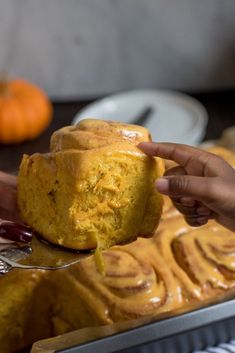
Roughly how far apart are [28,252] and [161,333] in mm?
155

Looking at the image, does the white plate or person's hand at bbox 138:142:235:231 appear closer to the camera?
person's hand at bbox 138:142:235:231

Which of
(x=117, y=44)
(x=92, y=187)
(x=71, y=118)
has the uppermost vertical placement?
(x=92, y=187)

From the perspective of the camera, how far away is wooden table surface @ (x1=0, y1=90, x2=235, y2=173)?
139 centimetres

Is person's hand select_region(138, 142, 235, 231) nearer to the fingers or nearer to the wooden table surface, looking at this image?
the fingers

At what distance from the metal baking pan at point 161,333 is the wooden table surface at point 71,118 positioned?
719mm

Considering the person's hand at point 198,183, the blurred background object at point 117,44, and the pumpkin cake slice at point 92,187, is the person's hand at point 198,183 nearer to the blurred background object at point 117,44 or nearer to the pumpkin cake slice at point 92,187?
the pumpkin cake slice at point 92,187

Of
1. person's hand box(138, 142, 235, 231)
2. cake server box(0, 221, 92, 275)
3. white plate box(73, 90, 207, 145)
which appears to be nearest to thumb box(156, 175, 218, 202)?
person's hand box(138, 142, 235, 231)

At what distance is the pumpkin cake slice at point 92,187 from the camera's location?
0.65 metres

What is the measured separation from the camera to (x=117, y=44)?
1476mm

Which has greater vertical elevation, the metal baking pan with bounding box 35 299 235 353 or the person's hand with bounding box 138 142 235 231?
the person's hand with bounding box 138 142 235 231

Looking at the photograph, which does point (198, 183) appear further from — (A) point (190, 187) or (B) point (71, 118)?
(B) point (71, 118)

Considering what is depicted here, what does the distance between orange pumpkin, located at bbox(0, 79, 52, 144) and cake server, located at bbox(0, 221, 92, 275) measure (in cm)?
70

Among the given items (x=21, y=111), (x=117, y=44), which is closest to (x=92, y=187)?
(x=21, y=111)

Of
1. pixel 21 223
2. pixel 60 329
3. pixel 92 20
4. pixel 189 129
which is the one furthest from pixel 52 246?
pixel 92 20
